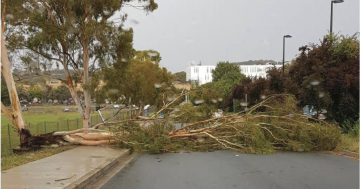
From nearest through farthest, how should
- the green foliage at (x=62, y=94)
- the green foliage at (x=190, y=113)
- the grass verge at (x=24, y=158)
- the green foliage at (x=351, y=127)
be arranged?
1. the grass verge at (x=24, y=158)
2. the green foliage at (x=190, y=113)
3. the green foliage at (x=351, y=127)
4. the green foliage at (x=62, y=94)

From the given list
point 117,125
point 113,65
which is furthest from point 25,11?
point 117,125

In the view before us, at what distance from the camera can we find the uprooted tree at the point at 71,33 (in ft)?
72.3

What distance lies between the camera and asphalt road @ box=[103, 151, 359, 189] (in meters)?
11.2

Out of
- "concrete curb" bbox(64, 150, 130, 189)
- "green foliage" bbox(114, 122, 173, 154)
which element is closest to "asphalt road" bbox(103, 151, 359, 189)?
"concrete curb" bbox(64, 150, 130, 189)

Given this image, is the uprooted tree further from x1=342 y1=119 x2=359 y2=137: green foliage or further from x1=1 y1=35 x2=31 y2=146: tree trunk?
x1=342 y1=119 x2=359 y2=137: green foliage

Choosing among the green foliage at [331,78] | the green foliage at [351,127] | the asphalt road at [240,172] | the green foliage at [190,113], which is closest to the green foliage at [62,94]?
the green foliage at [331,78]

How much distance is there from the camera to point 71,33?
22578 mm

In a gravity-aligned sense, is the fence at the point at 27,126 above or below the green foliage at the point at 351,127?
below

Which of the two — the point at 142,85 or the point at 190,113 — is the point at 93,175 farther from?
the point at 142,85

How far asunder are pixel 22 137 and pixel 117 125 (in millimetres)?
3645

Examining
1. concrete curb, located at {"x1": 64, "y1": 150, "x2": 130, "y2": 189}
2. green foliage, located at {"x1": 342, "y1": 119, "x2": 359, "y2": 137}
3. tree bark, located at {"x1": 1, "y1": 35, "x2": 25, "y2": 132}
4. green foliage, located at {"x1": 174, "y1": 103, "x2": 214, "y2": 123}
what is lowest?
green foliage, located at {"x1": 342, "y1": 119, "x2": 359, "y2": 137}

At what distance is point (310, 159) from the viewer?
54.3ft

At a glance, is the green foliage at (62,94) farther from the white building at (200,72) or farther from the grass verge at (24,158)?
the grass verge at (24,158)

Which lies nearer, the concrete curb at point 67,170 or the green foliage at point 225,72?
the concrete curb at point 67,170
